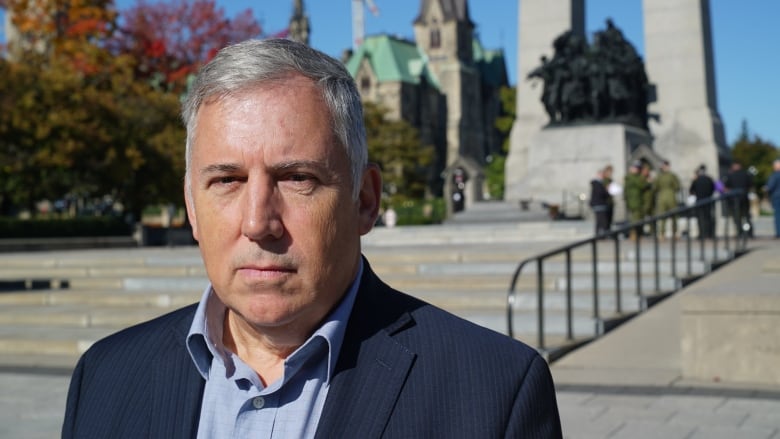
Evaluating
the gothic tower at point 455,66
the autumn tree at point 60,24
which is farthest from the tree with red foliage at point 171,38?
the gothic tower at point 455,66

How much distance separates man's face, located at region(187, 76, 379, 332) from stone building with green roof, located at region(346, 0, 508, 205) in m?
114

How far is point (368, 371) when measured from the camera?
6.44ft

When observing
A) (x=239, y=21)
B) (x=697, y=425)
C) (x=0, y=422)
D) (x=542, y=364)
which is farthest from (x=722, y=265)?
(x=239, y=21)

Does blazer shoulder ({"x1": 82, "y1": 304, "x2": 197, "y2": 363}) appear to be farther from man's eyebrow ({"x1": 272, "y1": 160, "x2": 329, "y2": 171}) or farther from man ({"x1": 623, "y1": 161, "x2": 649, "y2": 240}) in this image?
man ({"x1": 623, "y1": 161, "x2": 649, "y2": 240})

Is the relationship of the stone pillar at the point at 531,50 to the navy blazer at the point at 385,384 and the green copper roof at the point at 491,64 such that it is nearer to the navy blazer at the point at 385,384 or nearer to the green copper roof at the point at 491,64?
the navy blazer at the point at 385,384

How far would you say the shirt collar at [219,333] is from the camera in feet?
6.45

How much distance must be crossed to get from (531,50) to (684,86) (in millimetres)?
5036

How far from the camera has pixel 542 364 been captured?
1.99 metres

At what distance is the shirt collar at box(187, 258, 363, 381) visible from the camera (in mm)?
1965

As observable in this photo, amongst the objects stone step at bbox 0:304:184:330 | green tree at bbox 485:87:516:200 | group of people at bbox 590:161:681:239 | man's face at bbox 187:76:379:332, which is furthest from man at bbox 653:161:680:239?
green tree at bbox 485:87:516:200

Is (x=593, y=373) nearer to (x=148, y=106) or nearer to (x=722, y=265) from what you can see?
(x=722, y=265)

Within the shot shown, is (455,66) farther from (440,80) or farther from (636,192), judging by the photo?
(636,192)

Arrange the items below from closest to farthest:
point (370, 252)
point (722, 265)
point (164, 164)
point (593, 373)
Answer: point (593, 373), point (722, 265), point (370, 252), point (164, 164)

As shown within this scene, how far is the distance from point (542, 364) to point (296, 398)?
1.53 feet
